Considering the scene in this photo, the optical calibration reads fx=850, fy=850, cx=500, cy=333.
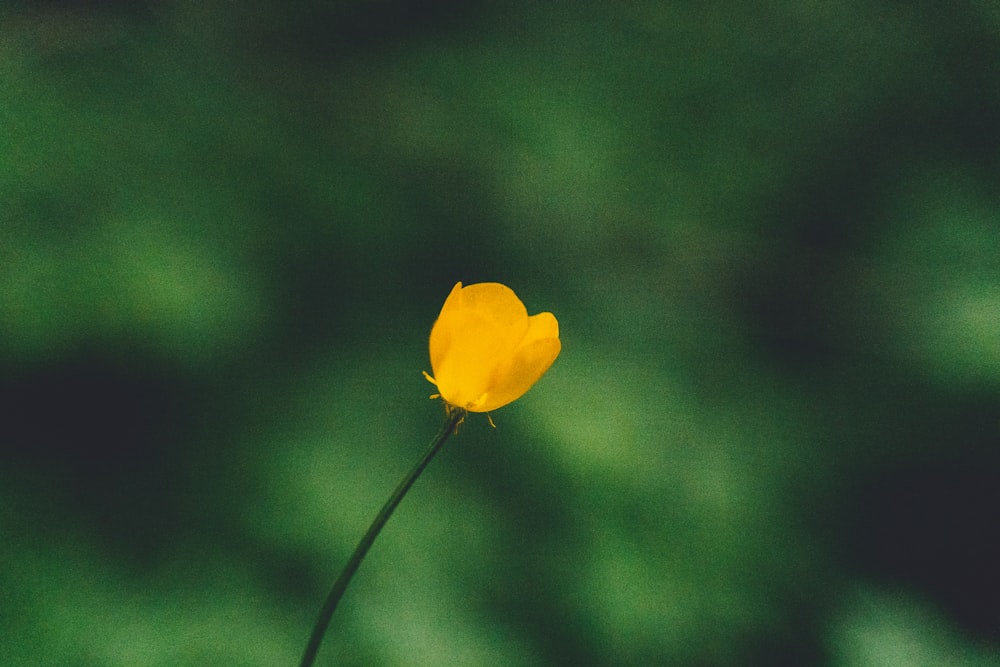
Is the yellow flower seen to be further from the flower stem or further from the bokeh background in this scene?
the bokeh background

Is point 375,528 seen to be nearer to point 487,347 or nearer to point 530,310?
point 487,347

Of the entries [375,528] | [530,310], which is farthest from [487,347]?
[530,310]

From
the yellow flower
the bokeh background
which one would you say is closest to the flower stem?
the yellow flower

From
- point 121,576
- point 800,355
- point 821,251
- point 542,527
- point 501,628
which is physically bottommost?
point 121,576

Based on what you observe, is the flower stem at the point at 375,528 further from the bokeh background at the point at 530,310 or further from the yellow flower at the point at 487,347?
the bokeh background at the point at 530,310

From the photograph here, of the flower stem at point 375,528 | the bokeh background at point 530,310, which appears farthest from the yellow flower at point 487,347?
the bokeh background at point 530,310

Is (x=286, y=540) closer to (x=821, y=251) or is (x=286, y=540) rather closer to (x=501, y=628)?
(x=501, y=628)

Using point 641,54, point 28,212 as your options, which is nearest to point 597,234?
point 641,54
